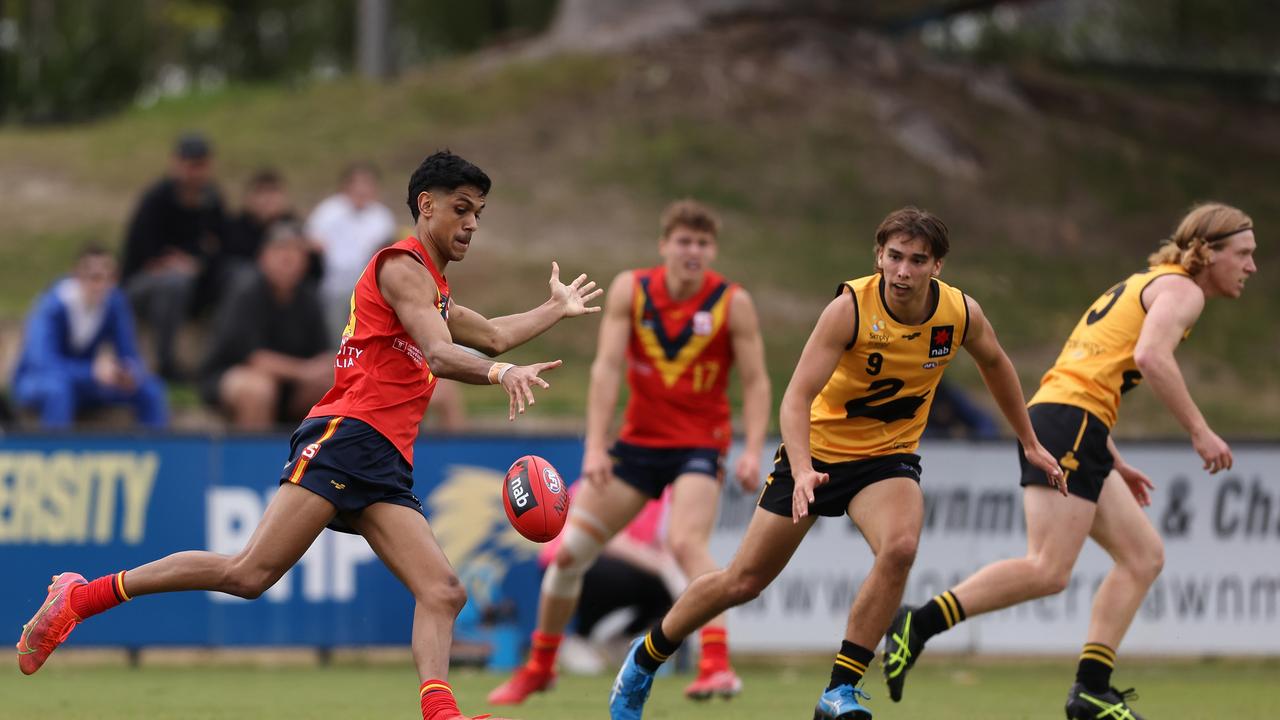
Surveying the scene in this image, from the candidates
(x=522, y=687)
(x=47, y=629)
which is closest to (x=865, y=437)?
(x=522, y=687)

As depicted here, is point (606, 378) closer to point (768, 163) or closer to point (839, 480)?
point (839, 480)

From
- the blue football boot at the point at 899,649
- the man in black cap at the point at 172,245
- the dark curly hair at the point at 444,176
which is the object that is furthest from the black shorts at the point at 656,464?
the man in black cap at the point at 172,245

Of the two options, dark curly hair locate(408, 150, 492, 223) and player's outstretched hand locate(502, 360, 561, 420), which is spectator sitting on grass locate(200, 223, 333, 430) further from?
player's outstretched hand locate(502, 360, 561, 420)

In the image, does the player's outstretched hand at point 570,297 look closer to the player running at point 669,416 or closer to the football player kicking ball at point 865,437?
the football player kicking ball at point 865,437

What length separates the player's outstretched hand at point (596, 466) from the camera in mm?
9219

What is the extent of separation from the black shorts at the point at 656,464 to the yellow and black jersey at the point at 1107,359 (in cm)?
189

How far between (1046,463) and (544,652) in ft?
10.2

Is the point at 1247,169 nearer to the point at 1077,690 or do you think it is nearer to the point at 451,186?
the point at 1077,690

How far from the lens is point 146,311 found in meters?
16.3

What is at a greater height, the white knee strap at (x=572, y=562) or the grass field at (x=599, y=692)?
the white knee strap at (x=572, y=562)

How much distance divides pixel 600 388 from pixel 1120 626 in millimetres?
3009

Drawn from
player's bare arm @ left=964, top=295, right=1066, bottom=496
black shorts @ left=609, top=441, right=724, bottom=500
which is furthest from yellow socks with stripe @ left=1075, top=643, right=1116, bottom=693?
black shorts @ left=609, top=441, right=724, bottom=500

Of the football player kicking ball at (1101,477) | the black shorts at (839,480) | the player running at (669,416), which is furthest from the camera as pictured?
the player running at (669,416)

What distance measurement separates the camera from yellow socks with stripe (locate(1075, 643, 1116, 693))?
8.01 meters
